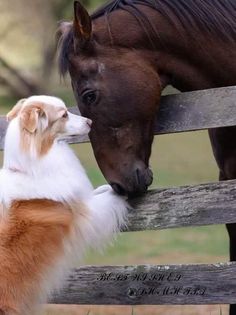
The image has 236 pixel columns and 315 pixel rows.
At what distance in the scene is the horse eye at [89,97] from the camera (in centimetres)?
492

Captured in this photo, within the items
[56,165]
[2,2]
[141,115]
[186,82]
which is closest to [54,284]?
[56,165]

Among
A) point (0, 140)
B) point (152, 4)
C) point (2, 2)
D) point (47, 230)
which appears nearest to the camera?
point (47, 230)

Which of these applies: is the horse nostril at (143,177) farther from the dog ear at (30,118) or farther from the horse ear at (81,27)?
the horse ear at (81,27)

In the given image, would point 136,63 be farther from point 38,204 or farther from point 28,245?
point 28,245

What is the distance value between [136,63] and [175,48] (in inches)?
10.2

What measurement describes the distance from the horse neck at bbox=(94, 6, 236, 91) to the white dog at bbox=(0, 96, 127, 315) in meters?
0.55

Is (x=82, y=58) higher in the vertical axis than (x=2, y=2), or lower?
higher

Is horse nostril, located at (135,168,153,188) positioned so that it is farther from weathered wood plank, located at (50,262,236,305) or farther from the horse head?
weathered wood plank, located at (50,262,236,305)

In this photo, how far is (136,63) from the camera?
196 inches

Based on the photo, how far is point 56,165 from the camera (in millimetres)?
4816

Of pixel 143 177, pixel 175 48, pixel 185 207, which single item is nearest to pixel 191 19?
pixel 175 48

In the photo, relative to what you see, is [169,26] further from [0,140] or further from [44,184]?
[0,140]

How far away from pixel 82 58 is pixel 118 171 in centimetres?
67

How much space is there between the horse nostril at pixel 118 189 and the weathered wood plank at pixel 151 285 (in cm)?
49
